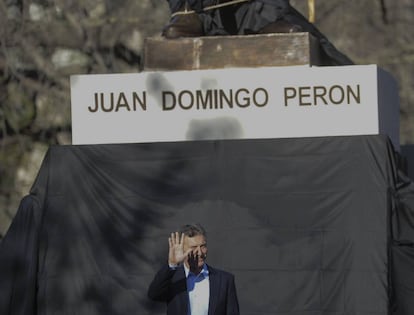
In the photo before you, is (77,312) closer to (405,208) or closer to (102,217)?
(102,217)

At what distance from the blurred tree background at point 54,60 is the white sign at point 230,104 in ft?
30.2

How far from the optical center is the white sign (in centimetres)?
1115

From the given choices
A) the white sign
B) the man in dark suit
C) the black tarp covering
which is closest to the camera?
the man in dark suit

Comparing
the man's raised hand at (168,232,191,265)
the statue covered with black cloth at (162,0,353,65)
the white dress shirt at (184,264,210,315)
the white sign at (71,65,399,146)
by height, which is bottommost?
the white dress shirt at (184,264,210,315)

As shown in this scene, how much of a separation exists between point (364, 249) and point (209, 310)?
1908mm

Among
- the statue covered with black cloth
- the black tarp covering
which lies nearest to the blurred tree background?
the statue covered with black cloth

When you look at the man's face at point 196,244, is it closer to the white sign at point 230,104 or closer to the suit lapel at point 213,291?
the suit lapel at point 213,291

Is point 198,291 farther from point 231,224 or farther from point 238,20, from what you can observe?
point 238,20

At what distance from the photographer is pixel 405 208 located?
36.0 ft

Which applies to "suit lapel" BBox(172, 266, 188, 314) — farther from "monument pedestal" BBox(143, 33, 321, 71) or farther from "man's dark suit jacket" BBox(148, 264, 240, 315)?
"monument pedestal" BBox(143, 33, 321, 71)

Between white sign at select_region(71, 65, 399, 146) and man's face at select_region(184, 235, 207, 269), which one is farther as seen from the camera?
white sign at select_region(71, 65, 399, 146)

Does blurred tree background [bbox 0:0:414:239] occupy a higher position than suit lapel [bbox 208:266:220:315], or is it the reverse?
Result: blurred tree background [bbox 0:0:414:239]

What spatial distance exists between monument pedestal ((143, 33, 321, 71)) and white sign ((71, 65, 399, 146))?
11cm

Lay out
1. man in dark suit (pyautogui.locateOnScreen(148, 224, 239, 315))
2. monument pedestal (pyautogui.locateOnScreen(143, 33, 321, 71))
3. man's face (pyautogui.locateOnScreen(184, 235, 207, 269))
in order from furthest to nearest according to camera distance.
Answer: monument pedestal (pyautogui.locateOnScreen(143, 33, 321, 71)) < man in dark suit (pyautogui.locateOnScreen(148, 224, 239, 315)) < man's face (pyautogui.locateOnScreen(184, 235, 207, 269))
